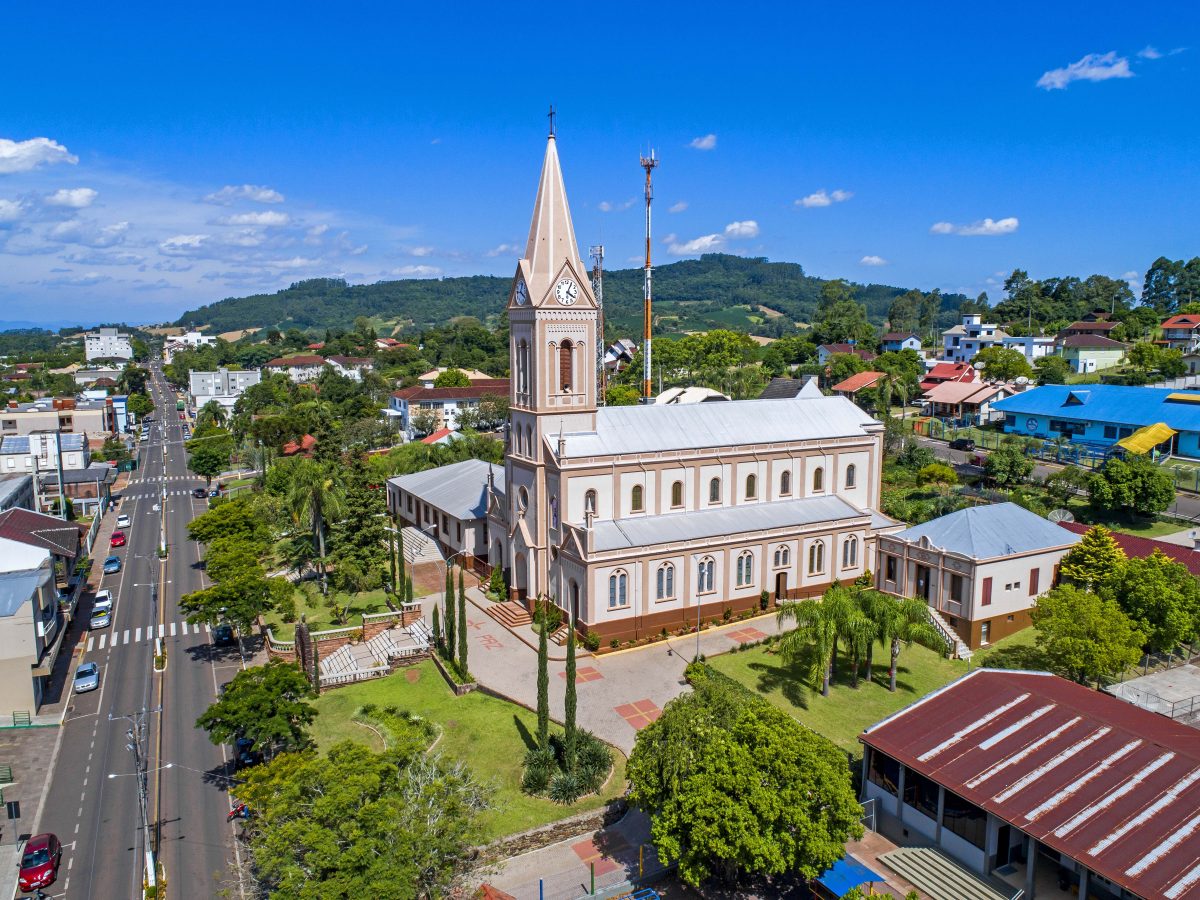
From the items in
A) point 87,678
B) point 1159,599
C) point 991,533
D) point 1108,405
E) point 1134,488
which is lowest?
point 87,678

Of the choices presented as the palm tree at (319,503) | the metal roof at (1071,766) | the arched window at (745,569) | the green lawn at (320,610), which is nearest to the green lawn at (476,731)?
the green lawn at (320,610)

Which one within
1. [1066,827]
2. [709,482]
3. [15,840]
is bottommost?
[15,840]

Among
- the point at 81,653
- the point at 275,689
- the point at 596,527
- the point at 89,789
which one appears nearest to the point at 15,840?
the point at 89,789

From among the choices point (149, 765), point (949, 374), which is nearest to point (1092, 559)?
point (149, 765)

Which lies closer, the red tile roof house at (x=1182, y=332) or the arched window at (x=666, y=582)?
the arched window at (x=666, y=582)

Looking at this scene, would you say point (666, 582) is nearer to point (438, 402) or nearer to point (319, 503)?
point (319, 503)

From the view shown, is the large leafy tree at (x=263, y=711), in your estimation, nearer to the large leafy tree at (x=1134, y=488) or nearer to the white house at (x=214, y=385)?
the large leafy tree at (x=1134, y=488)

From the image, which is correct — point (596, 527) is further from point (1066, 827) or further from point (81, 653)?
point (81, 653)
